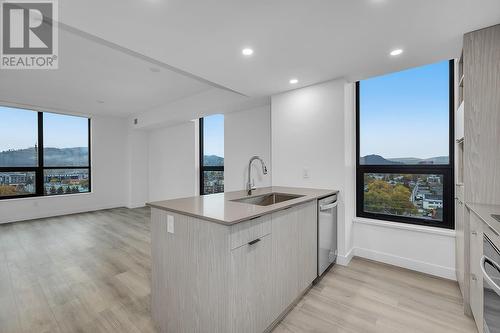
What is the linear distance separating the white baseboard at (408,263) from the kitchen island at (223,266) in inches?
60.2

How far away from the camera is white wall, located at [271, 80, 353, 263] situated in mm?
2758

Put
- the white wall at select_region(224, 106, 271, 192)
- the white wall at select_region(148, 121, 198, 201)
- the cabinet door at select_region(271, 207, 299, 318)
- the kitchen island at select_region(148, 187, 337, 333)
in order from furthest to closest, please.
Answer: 1. the white wall at select_region(148, 121, 198, 201)
2. the white wall at select_region(224, 106, 271, 192)
3. the cabinet door at select_region(271, 207, 299, 318)
4. the kitchen island at select_region(148, 187, 337, 333)

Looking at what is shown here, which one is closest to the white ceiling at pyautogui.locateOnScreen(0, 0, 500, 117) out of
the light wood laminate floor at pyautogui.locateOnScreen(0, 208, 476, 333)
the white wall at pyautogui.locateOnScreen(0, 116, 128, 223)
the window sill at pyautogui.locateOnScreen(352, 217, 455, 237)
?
the window sill at pyautogui.locateOnScreen(352, 217, 455, 237)

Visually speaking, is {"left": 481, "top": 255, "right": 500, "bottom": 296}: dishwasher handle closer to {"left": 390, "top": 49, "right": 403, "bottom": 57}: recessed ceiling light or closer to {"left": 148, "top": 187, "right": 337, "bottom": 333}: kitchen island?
{"left": 148, "top": 187, "right": 337, "bottom": 333}: kitchen island

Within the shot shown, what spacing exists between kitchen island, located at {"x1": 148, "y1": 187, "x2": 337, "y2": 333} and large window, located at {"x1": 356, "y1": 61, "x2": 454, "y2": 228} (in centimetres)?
176

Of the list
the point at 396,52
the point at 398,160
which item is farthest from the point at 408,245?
the point at 396,52

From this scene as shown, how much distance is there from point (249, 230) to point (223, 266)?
272mm

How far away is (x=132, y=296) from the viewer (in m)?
2.13

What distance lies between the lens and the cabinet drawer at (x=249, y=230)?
1328 mm

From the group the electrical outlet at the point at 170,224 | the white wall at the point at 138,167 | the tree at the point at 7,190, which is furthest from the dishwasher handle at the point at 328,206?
the tree at the point at 7,190

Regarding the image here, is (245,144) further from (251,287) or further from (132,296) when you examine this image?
(251,287)

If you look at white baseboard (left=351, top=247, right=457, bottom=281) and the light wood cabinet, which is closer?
the light wood cabinet

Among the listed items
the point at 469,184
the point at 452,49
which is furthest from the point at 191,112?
the point at 469,184

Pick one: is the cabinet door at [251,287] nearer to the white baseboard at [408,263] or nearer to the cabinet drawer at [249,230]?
the cabinet drawer at [249,230]
